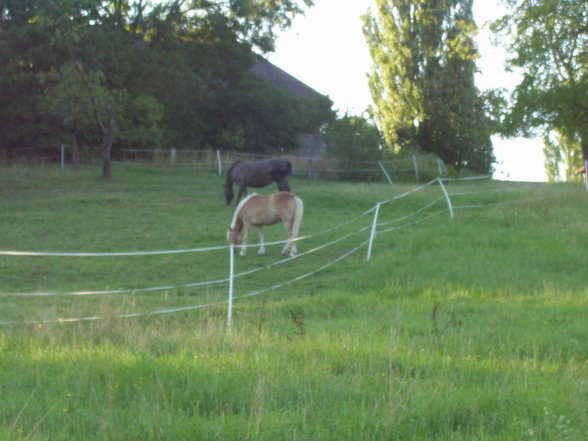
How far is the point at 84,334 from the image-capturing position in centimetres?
795

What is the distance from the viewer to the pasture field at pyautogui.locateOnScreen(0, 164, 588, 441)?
5.00 m

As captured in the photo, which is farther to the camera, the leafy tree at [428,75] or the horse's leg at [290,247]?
the leafy tree at [428,75]

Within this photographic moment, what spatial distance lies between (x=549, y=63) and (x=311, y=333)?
2475 centimetres

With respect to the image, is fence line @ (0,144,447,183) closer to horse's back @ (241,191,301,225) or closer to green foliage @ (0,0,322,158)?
green foliage @ (0,0,322,158)

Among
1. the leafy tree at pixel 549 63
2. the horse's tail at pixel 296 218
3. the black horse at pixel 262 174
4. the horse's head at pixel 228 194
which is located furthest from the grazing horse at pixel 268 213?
the leafy tree at pixel 549 63

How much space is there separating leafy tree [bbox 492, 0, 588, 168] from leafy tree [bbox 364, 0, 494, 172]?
1071cm

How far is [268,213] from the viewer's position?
17297mm

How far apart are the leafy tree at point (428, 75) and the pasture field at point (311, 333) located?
70.5 feet

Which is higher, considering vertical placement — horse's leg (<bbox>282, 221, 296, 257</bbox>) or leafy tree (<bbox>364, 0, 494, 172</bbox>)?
leafy tree (<bbox>364, 0, 494, 172</bbox>)

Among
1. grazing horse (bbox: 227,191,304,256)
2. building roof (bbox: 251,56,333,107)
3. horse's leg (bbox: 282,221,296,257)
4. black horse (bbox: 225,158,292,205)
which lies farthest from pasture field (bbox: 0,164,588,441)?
building roof (bbox: 251,56,333,107)

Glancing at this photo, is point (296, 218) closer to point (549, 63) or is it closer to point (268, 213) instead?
point (268, 213)

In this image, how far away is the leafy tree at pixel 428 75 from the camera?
42.2 meters

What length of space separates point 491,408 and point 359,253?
11.6 meters

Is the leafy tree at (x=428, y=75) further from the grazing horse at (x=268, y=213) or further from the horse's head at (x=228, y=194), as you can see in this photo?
the grazing horse at (x=268, y=213)
